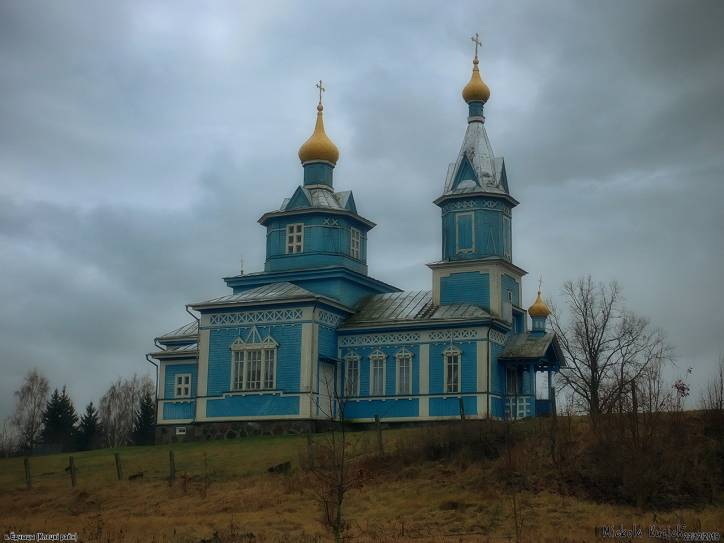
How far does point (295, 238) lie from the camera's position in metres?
45.9

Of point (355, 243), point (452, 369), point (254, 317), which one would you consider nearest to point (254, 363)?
point (254, 317)

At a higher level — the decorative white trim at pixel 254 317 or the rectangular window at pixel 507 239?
the rectangular window at pixel 507 239

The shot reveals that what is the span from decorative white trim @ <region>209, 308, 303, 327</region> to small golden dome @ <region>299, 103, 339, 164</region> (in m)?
9.24

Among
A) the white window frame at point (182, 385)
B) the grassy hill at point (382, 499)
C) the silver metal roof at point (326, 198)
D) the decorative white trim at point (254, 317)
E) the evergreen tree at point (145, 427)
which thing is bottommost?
the grassy hill at point (382, 499)

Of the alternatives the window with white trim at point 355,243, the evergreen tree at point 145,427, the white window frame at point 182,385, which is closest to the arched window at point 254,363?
the white window frame at point 182,385

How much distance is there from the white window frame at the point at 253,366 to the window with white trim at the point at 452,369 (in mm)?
6540

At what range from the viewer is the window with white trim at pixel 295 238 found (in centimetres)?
4572

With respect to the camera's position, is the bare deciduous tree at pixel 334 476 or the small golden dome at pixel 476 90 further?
the small golden dome at pixel 476 90

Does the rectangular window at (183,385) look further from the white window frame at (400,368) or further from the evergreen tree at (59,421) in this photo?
the evergreen tree at (59,421)

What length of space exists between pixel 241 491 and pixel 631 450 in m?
10.1

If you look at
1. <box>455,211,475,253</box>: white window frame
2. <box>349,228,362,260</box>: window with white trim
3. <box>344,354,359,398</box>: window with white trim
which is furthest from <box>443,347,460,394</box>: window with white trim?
<box>349,228,362,260</box>: window with white trim

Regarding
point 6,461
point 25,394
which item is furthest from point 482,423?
point 25,394

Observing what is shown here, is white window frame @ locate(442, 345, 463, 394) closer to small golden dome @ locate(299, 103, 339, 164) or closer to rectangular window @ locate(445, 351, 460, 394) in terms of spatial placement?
rectangular window @ locate(445, 351, 460, 394)

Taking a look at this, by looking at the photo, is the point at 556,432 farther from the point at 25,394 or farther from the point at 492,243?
the point at 25,394
